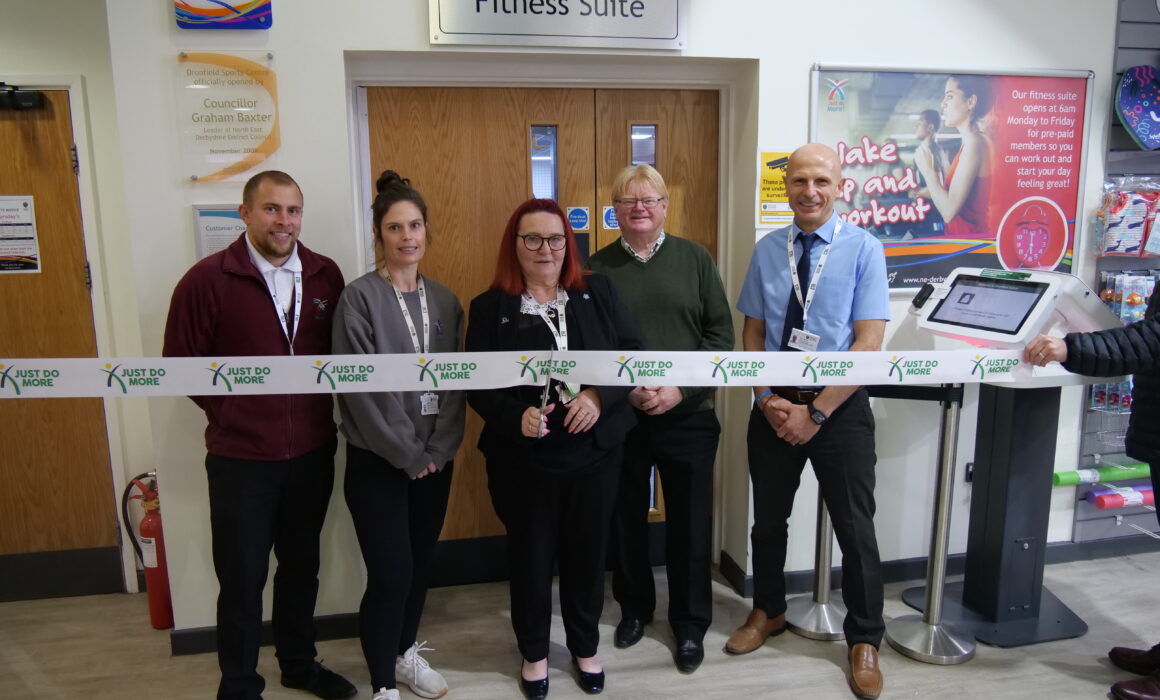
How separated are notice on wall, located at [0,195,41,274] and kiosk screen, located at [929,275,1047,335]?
3713 mm

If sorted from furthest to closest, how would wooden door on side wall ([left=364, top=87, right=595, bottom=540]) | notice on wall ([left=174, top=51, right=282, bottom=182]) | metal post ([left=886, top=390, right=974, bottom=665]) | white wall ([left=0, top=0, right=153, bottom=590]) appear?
wooden door on side wall ([left=364, top=87, right=595, bottom=540]), white wall ([left=0, top=0, right=153, bottom=590]), metal post ([left=886, top=390, right=974, bottom=665]), notice on wall ([left=174, top=51, right=282, bottom=182])

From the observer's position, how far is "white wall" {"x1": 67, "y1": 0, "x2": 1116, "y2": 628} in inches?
103

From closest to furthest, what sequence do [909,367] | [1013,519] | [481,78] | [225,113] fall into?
[909,367]
[225,113]
[1013,519]
[481,78]

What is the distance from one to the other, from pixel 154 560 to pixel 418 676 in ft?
4.14

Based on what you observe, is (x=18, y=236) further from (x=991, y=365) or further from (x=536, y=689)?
(x=991, y=365)

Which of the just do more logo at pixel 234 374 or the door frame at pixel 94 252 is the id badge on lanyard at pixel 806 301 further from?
the door frame at pixel 94 252

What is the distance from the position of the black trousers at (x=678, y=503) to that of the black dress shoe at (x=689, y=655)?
0.02 metres

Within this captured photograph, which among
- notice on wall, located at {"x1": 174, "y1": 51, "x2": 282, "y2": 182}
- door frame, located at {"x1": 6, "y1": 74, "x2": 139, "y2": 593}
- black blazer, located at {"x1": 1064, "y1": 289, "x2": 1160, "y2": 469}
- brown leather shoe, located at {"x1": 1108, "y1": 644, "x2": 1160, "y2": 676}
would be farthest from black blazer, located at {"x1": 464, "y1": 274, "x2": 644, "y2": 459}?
brown leather shoe, located at {"x1": 1108, "y1": 644, "x2": 1160, "y2": 676}

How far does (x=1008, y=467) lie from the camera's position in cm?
285

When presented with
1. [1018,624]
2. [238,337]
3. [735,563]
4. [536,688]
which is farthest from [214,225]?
[1018,624]

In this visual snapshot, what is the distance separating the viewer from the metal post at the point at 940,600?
8.81 ft

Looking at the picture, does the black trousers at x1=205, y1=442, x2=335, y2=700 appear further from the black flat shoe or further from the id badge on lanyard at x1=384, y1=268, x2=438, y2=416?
the black flat shoe

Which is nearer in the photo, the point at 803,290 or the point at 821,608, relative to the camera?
the point at 803,290

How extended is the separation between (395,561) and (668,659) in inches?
45.7
